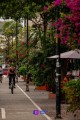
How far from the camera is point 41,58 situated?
2906 centimetres

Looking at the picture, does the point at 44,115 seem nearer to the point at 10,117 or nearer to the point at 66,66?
the point at 10,117

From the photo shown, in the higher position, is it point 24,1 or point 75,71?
point 24,1

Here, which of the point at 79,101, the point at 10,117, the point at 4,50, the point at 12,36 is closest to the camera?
the point at 79,101

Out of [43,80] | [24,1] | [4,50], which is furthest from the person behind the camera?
[4,50]

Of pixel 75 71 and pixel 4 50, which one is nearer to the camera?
pixel 75 71

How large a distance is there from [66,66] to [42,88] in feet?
29.6

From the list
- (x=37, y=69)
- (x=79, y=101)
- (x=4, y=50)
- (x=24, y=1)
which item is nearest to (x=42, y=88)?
(x=37, y=69)

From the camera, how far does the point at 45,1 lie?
24.4 metres

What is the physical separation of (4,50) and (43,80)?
7980 centimetres

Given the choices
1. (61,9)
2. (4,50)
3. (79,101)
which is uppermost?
(61,9)

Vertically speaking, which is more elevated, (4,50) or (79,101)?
(79,101)

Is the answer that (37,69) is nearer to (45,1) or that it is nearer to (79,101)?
(45,1)

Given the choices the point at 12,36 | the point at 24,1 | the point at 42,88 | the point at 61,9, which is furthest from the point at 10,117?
the point at 12,36

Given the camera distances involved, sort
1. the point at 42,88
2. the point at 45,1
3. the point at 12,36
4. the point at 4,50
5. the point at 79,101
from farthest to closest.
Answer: the point at 4,50 < the point at 12,36 < the point at 42,88 < the point at 45,1 < the point at 79,101
